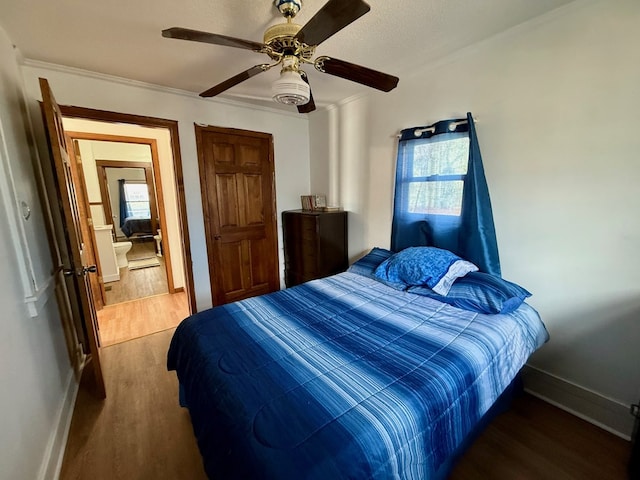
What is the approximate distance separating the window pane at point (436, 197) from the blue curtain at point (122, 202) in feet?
24.3

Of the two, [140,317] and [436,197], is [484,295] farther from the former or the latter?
[140,317]

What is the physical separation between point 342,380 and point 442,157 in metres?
→ 1.85

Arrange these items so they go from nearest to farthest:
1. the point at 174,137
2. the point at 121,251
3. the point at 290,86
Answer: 1. the point at 290,86
2. the point at 174,137
3. the point at 121,251

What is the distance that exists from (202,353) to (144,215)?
24.3ft

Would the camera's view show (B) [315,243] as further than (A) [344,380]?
Yes

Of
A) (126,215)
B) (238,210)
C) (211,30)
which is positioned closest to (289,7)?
(211,30)

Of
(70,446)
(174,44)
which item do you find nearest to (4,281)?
(70,446)

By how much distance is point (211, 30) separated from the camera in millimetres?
1668

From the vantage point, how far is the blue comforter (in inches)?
32.7

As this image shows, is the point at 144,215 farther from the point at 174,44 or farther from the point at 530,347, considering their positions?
the point at 530,347

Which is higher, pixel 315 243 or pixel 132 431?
pixel 315 243

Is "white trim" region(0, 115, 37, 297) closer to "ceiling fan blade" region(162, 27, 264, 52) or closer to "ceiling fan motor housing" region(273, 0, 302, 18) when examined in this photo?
"ceiling fan blade" region(162, 27, 264, 52)

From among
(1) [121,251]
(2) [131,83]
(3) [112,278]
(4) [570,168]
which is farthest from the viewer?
(1) [121,251]

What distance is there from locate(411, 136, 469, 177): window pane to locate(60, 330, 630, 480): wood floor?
1712 millimetres
